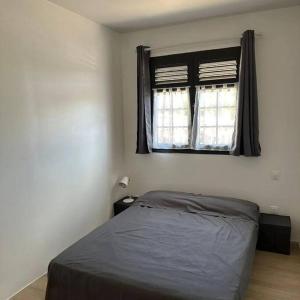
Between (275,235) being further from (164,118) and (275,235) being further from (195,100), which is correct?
(164,118)

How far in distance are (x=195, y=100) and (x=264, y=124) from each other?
2.80 ft

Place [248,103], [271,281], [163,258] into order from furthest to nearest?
[248,103], [271,281], [163,258]

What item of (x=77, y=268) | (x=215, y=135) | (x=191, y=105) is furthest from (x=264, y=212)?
(x=77, y=268)

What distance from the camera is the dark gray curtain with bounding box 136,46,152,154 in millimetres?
3625

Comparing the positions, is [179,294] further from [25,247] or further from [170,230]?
[25,247]

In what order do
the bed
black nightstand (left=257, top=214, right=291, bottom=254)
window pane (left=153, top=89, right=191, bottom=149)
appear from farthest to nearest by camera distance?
window pane (left=153, top=89, right=191, bottom=149) < black nightstand (left=257, top=214, right=291, bottom=254) < the bed

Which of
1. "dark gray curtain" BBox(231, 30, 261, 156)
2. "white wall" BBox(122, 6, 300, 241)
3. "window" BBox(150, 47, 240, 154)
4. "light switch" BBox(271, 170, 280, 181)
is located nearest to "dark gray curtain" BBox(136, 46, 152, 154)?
"window" BBox(150, 47, 240, 154)

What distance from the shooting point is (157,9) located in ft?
9.72

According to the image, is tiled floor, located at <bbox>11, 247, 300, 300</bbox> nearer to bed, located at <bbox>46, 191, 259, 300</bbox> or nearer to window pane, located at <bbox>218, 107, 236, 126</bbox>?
bed, located at <bbox>46, 191, 259, 300</bbox>

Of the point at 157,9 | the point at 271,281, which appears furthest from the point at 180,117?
Result: the point at 271,281

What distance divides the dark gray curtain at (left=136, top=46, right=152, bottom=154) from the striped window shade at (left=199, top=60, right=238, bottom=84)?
2.31 feet

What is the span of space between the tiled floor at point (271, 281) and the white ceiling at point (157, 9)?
2.63m

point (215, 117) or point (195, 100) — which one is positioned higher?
point (195, 100)

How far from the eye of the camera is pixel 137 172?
13.0 ft
